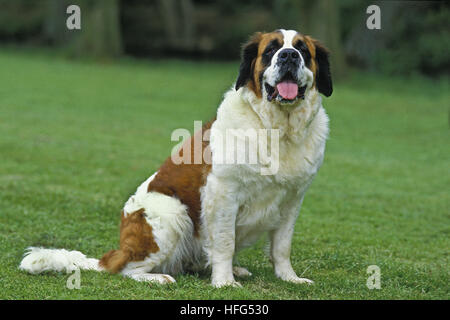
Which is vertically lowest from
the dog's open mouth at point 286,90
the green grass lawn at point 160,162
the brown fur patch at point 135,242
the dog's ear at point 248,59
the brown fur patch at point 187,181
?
the green grass lawn at point 160,162

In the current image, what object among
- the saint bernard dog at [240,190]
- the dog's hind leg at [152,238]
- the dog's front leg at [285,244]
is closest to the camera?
the saint bernard dog at [240,190]

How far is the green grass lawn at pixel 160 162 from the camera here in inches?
Result: 213

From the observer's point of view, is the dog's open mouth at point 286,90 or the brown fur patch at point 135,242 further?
the brown fur patch at point 135,242

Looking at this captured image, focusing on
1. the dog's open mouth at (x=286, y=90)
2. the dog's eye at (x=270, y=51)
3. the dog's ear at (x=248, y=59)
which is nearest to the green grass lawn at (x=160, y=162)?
the dog's ear at (x=248, y=59)

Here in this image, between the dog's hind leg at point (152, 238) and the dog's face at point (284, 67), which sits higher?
the dog's face at point (284, 67)

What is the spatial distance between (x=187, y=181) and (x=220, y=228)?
1.59 feet

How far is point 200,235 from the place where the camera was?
546cm

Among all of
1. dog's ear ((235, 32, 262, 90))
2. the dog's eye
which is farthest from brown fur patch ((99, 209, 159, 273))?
the dog's eye

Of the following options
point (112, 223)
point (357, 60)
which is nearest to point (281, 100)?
point (112, 223)

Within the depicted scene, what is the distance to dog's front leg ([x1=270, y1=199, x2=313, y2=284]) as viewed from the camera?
545 centimetres

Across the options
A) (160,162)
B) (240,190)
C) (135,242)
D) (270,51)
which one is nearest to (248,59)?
(270,51)

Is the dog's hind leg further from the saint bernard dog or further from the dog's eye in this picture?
the dog's eye

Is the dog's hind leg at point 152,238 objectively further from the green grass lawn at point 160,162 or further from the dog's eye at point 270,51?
the dog's eye at point 270,51
